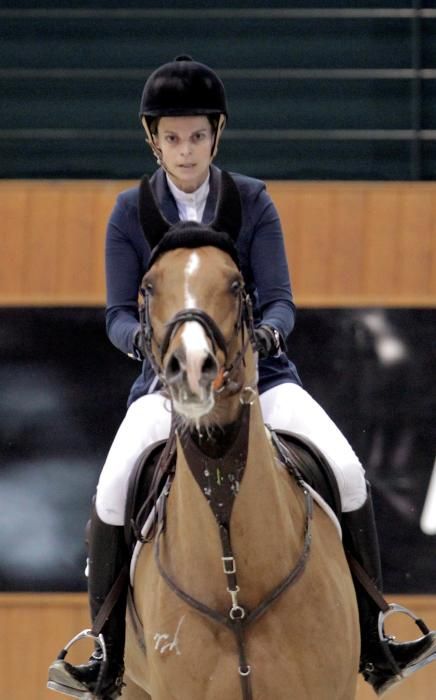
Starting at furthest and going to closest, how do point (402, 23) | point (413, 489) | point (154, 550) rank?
1. point (402, 23)
2. point (413, 489)
3. point (154, 550)

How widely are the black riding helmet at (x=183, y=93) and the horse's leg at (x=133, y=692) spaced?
2.15m

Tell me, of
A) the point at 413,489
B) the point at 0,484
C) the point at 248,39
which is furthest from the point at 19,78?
the point at 413,489

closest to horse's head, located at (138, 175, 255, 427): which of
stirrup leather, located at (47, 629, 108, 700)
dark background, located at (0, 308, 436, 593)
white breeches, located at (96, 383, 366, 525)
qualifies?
white breeches, located at (96, 383, 366, 525)

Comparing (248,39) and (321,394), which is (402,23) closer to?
(248,39)

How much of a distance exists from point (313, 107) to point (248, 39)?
57 cm

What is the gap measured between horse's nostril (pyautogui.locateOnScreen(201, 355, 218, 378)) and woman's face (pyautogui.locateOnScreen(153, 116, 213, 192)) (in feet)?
3.75

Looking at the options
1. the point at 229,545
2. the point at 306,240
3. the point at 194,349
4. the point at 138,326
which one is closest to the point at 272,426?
the point at 138,326

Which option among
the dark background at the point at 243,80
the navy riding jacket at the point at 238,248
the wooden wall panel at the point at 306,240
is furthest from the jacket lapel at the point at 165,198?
the dark background at the point at 243,80

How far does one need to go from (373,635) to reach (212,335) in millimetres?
1862

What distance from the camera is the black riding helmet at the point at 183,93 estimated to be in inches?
172

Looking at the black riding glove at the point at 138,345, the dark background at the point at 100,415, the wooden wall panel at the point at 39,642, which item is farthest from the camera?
the wooden wall panel at the point at 39,642

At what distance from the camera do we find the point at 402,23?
8961mm

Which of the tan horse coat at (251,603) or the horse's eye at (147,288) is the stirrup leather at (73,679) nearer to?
the tan horse coat at (251,603)

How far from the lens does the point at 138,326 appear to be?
13.6 ft
